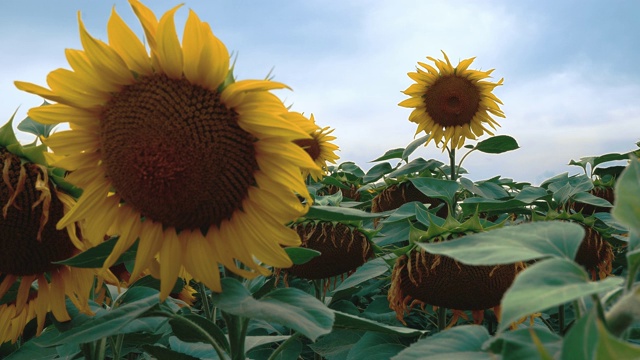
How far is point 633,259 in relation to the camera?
64 centimetres

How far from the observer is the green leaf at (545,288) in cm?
54

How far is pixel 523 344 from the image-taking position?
624 millimetres

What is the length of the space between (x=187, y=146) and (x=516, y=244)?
0.68 metres

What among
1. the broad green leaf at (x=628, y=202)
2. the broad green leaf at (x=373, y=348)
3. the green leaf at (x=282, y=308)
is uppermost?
the broad green leaf at (x=628, y=202)

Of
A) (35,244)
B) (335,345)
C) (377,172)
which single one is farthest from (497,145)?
(35,244)

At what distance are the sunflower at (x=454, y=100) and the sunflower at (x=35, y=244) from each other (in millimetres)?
3137

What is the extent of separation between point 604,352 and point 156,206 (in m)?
0.90

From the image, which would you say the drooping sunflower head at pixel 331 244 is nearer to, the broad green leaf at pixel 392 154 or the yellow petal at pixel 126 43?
the yellow petal at pixel 126 43

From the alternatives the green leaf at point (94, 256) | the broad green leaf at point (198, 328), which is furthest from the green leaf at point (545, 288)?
the green leaf at point (94, 256)

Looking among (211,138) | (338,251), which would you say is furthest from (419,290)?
(211,138)

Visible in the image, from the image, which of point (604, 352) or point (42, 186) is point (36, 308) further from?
point (604, 352)

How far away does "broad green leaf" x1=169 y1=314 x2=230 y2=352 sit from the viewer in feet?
3.98

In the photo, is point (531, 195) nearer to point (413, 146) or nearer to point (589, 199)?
point (589, 199)

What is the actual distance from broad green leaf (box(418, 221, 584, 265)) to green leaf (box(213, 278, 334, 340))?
33 cm
